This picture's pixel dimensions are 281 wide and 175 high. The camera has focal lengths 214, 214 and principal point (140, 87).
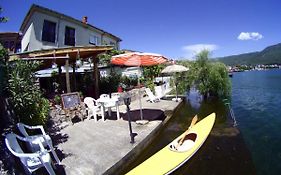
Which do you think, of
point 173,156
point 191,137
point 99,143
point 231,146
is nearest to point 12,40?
point 99,143

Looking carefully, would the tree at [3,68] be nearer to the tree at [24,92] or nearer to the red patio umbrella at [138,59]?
the tree at [24,92]

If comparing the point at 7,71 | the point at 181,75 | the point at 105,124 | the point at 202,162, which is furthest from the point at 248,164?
the point at 181,75

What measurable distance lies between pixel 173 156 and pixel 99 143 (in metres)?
2.77

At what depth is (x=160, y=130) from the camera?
A: 1039 centimetres

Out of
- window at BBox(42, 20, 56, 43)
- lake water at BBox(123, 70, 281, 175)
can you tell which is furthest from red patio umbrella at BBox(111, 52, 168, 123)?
window at BBox(42, 20, 56, 43)

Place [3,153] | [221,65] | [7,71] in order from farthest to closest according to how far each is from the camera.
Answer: [221,65] < [7,71] < [3,153]

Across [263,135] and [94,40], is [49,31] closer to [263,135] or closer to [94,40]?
[94,40]

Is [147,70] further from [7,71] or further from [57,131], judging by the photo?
[7,71]

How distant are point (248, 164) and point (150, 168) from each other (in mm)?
3931

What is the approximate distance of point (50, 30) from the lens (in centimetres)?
2039

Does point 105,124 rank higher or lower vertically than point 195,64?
lower

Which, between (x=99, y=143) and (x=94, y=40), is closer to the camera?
(x=99, y=143)

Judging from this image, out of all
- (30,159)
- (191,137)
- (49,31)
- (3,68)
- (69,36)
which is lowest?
(191,137)

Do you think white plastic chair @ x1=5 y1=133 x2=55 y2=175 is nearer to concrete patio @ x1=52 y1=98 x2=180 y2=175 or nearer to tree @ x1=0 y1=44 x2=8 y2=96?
concrete patio @ x1=52 y1=98 x2=180 y2=175
